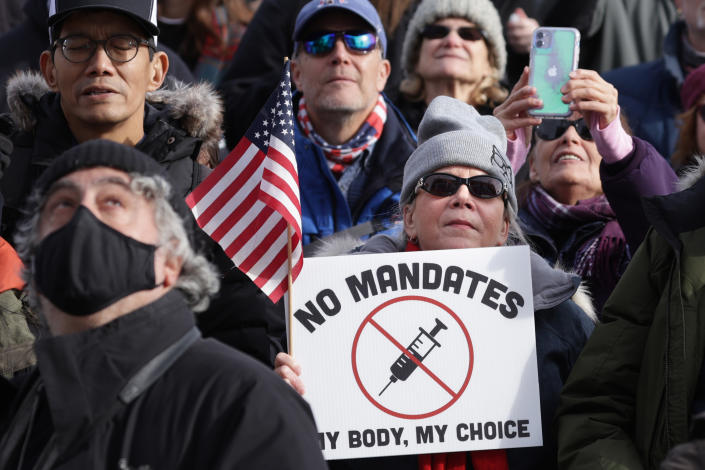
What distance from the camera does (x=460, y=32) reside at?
638 centimetres

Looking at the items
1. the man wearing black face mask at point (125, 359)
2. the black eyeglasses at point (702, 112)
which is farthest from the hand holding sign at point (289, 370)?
the black eyeglasses at point (702, 112)

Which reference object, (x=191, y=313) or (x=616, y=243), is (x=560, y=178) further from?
(x=191, y=313)

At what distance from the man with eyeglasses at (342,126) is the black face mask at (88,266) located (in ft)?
8.85

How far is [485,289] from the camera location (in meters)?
4.07

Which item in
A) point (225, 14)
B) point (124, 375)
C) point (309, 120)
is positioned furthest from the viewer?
point (225, 14)

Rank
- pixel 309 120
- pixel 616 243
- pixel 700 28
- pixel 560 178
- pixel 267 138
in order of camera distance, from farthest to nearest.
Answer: pixel 700 28 < pixel 309 120 < pixel 560 178 < pixel 616 243 < pixel 267 138

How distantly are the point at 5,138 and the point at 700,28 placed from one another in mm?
4043

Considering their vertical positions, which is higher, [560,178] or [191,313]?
[560,178]

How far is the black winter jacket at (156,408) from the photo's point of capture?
9.00 ft

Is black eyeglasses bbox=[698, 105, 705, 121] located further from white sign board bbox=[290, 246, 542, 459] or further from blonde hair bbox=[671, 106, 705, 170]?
white sign board bbox=[290, 246, 542, 459]

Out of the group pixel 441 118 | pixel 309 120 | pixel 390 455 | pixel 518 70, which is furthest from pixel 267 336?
pixel 518 70

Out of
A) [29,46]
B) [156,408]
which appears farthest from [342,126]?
[156,408]

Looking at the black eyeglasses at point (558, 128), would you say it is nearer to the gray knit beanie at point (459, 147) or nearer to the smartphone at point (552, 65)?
the smartphone at point (552, 65)

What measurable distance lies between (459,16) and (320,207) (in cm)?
144
